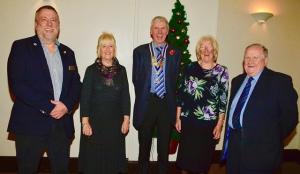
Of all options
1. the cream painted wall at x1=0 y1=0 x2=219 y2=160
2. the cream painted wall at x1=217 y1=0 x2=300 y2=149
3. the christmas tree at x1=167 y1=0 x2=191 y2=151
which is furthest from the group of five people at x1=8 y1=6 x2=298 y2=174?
the cream painted wall at x1=217 y1=0 x2=300 y2=149

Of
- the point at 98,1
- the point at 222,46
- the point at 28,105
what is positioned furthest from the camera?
the point at 222,46

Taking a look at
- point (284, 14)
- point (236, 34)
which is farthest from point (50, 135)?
point (284, 14)

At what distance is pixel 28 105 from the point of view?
2609 mm

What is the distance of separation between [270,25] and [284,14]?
33 cm

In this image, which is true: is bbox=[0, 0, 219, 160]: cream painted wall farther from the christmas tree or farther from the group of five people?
the group of five people

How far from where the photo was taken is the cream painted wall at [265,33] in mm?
4430

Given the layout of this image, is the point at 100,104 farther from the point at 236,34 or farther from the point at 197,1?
the point at 236,34

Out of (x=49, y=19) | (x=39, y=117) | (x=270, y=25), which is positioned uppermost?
(x=270, y=25)

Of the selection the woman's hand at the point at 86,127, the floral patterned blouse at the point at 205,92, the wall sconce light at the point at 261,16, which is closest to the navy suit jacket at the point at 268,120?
the floral patterned blouse at the point at 205,92

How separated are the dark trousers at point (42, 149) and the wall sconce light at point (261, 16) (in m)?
3.46

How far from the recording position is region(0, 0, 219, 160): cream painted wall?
3717 mm

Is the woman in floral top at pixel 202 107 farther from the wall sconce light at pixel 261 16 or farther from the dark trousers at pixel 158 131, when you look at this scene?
the wall sconce light at pixel 261 16

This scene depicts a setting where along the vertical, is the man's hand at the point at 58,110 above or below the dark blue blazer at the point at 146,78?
below

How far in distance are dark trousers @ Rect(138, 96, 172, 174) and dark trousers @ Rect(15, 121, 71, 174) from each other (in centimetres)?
91
